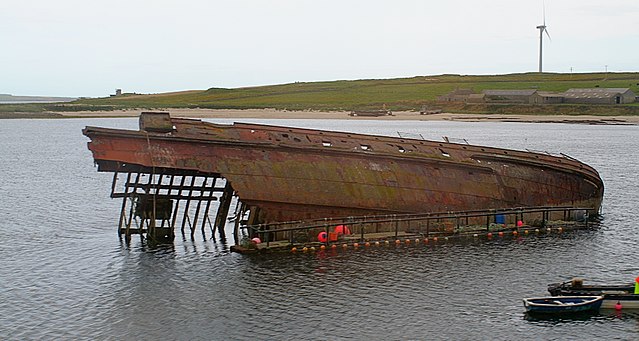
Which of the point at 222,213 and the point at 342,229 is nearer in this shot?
the point at 342,229

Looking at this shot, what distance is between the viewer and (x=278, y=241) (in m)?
47.7

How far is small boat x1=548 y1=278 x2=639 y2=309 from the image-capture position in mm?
36844

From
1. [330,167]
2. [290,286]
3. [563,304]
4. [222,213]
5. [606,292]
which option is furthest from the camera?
[222,213]

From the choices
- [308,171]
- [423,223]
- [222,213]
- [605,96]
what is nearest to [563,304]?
[423,223]

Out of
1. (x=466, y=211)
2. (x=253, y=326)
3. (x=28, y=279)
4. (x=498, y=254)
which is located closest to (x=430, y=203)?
(x=466, y=211)

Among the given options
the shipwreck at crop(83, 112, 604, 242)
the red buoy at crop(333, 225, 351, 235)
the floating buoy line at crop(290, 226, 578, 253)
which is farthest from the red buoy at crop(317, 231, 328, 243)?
the shipwreck at crop(83, 112, 604, 242)

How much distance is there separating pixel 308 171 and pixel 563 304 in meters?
19.1

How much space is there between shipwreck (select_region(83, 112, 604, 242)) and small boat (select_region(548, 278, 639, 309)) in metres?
15.7

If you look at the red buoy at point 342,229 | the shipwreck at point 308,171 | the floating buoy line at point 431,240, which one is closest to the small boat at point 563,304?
the floating buoy line at point 431,240

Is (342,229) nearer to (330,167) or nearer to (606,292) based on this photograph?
(330,167)

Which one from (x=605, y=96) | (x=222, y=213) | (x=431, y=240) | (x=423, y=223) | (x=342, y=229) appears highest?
(x=605, y=96)

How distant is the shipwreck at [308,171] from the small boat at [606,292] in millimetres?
15694

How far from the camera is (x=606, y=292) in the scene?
37406 mm

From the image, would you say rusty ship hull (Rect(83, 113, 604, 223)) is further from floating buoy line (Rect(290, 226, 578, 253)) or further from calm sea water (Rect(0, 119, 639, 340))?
calm sea water (Rect(0, 119, 639, 340))
